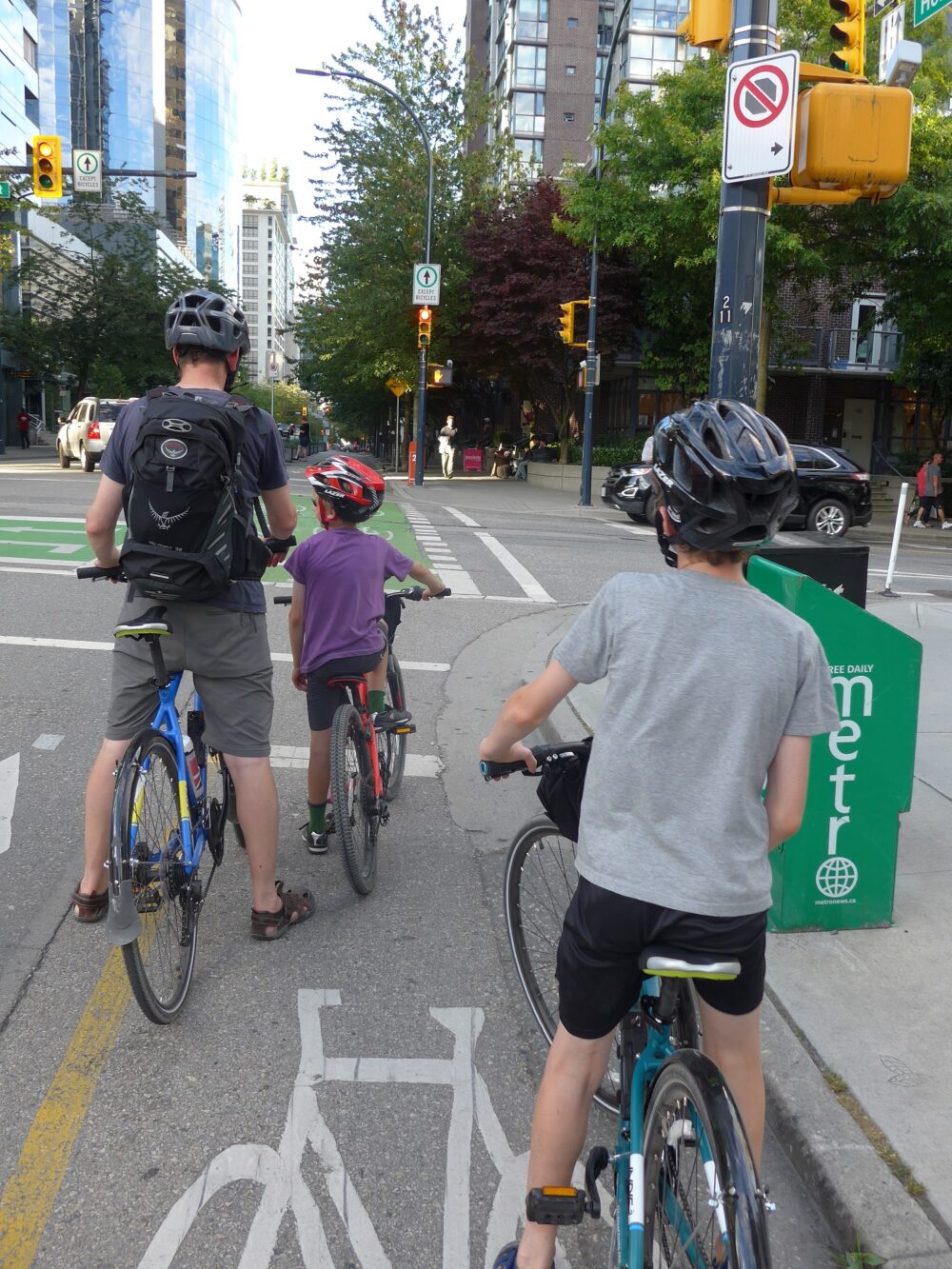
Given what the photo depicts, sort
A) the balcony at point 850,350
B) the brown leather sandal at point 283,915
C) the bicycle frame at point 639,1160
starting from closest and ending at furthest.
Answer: the bicycle frame at point 639,1160
the brown leather sandal at point 283,915
the balcony at point 850,350

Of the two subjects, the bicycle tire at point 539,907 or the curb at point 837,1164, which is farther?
the bicycle tire at point 539,907

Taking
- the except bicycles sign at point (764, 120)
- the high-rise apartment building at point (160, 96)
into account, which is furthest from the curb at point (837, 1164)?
the high-rise apartment building at point (160, 96)

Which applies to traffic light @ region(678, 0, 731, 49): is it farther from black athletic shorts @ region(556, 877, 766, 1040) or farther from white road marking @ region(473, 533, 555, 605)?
white road marking @ region(473, 533, 555, 605)

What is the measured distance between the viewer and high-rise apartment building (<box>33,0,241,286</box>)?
102 meters

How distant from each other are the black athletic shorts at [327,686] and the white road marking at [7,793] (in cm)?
142

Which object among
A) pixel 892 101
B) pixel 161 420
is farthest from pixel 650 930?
pixel 892 101

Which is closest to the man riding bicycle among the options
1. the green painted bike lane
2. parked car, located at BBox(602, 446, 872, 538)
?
the green painted bike lane

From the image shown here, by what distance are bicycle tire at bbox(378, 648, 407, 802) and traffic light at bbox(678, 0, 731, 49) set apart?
3251 millimetres

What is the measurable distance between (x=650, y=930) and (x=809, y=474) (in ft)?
68.5

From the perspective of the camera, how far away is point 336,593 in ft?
14.9

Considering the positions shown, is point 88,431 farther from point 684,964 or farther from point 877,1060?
point 684,964

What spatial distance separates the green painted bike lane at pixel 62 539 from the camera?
1269cm

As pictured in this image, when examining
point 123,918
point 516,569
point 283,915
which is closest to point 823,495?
point 516,569

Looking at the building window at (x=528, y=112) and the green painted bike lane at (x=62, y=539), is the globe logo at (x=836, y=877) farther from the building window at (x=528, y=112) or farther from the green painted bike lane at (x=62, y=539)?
the building window at (x=528, y=112)
